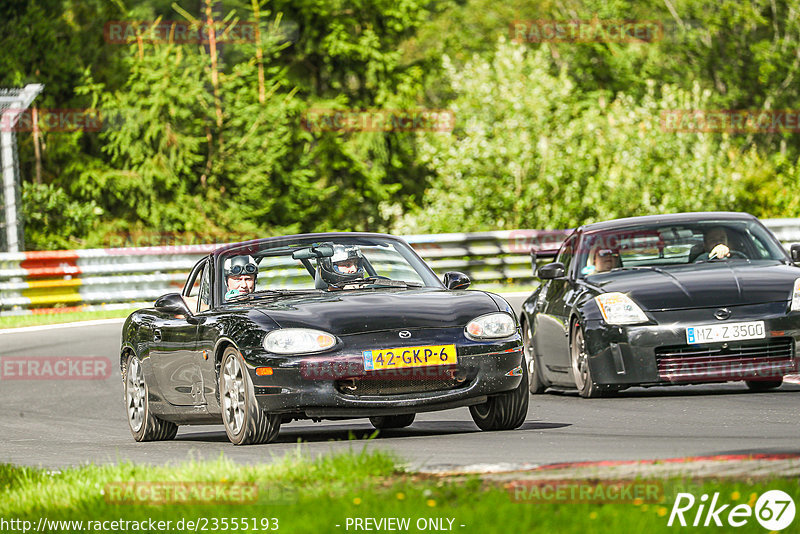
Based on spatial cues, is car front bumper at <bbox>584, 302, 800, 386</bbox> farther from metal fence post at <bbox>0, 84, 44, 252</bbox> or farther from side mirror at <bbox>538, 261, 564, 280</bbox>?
metal fence post at <bbox>0, 84, 44, 252</bbox>

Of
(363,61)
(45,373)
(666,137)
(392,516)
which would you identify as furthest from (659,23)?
(392,516)

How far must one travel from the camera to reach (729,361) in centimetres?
1134

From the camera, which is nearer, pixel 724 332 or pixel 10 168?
pixel 724 332

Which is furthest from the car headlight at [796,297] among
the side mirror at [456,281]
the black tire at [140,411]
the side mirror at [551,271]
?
the black tire at [140,411]

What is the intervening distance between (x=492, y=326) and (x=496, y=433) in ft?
2.13

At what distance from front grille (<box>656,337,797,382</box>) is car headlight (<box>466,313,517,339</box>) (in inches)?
87.7

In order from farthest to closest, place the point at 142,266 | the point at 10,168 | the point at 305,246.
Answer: the point at 142,266, the point at 10,168, the point at 305,246

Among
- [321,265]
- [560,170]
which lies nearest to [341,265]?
[321,265]

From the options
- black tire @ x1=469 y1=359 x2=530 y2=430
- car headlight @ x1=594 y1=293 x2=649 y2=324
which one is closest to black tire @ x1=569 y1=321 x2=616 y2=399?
car headlight @ x1=594 y1=293 x2=649 y2=324

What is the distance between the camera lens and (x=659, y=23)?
5544cm

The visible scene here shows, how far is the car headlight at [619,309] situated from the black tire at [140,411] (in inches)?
129

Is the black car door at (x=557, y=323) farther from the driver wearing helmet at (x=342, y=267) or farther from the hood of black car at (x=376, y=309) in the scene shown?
the hood of black car at (x=376, y=309)

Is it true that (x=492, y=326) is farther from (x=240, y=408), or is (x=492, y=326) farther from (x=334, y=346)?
(x=240, y=408)

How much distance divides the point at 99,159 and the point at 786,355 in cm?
3092
